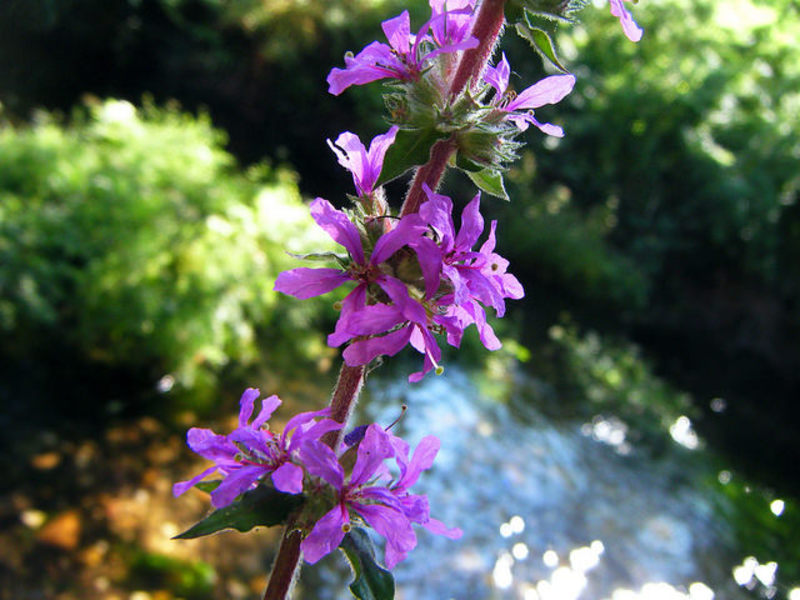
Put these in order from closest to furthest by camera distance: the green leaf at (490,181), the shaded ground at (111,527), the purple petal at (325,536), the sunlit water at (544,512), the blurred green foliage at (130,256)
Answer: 1. the purple petal at (325,536)
2. the green leaf at (490,181)
3. the shaded ground at (111,527)
4. the blurred green foliage at (130,256)
5. the sunlit water at (544,512)

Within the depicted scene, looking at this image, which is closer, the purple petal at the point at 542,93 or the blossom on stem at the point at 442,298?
the blossom on stem at the point at 442,298

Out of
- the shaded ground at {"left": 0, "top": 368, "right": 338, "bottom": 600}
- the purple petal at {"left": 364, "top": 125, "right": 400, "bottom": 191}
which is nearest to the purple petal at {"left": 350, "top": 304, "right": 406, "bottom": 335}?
the purple petal at {"left": 364, "top": 125, "right": 400, "bottom": 191}

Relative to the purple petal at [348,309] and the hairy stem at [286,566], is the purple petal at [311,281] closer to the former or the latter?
the purple petal at [348,309]

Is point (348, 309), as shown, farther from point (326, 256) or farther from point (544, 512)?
point (544, 512)

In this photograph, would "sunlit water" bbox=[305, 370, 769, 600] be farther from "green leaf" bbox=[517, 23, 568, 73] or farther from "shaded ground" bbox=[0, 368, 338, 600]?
"green leaf" bbox=[517, 23, 568, 73]

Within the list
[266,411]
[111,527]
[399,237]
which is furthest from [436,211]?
[111,527]

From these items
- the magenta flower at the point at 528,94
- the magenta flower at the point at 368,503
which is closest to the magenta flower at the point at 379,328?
the magenta flower at the point at 368,503
